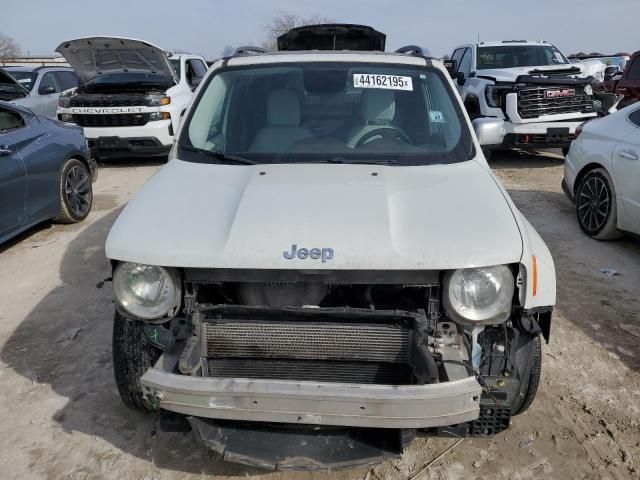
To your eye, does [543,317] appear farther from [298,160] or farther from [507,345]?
[298,160]

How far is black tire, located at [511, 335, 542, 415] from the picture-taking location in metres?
2.49

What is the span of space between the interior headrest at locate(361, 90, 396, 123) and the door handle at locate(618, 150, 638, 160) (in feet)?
10.4

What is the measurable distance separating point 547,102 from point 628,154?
3941 mm

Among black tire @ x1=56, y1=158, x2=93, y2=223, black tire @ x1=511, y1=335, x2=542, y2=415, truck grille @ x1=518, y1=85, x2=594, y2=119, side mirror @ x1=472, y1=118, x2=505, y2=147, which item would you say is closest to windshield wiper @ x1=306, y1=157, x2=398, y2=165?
side mirror @ x1=472, y1=118, x2=505, y2=147

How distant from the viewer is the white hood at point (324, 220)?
216cm

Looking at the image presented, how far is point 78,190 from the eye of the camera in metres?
6.55

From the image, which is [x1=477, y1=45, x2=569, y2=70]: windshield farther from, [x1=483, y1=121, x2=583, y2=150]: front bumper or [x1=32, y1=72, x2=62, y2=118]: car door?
[x1=32, y1=72, x2=62, y2=118]: car door

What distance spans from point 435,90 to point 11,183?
4137 millimetres

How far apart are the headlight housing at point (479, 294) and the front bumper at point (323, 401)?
31 centimetres

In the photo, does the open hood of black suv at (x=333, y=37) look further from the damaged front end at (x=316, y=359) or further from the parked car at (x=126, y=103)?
the damaged front end at (x=316, y=359)

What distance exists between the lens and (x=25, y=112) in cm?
590

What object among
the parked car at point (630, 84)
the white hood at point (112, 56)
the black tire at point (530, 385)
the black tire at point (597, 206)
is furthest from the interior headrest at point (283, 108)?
the parked car at point (630, 84)

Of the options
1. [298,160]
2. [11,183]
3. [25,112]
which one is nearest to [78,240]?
[11,183]

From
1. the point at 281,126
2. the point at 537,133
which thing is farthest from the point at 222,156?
the point at 537,133
